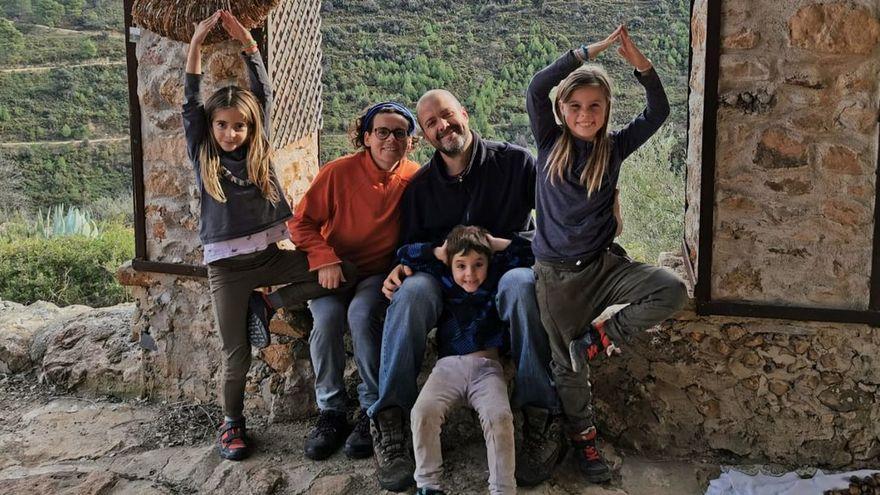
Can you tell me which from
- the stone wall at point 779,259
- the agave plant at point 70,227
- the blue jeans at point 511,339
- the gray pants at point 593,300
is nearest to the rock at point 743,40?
the stone wall at point 779,259

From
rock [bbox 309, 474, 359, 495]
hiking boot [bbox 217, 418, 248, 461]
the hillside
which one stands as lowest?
rock [bbox 309, 474, 359, 495]

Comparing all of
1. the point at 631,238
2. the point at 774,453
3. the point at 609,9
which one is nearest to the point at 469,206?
the point at 774,453

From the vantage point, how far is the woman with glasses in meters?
3.26

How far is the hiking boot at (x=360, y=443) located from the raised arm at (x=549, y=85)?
1.28 metres

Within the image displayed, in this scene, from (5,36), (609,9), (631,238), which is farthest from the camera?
(5,36)

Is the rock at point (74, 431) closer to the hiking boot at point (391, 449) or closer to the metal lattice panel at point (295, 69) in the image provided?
the hiking boot at point (391, 449)

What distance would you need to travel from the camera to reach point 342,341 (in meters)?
3.36

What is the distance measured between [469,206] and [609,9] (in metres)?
6.59

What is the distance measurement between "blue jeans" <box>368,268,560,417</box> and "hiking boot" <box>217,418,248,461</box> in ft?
2.00

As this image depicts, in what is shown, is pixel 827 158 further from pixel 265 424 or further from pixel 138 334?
pixel 138 334

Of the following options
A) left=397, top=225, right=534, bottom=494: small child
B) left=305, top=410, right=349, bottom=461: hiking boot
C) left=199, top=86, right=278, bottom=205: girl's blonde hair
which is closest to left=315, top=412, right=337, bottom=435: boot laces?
left=305, top=410, right=349, bottom=461: hiking boot

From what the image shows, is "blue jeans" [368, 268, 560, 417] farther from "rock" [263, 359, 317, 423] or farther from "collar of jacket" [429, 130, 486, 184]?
"rock" [263, 359, 317, 423]

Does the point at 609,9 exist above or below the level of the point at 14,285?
above

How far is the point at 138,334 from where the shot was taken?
4043 millimetres
